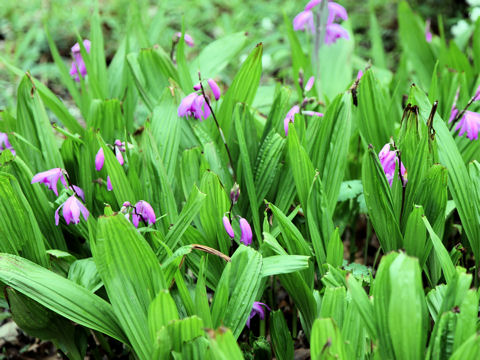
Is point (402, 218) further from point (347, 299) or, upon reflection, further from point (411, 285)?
point (411, 285)

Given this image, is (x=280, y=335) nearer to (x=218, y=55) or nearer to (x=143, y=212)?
(x=143, y=212)

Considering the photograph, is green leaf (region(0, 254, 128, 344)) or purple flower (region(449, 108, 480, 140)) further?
purple flower (region(449, 108, 480, 140))

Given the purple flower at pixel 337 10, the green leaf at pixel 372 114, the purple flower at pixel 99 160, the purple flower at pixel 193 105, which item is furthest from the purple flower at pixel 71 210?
the purple flower at pixel 337 10

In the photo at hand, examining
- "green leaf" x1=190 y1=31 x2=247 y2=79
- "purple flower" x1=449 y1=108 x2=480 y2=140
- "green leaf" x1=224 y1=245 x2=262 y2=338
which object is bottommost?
"green leaf" x1=224 y1=245 x2=262 y2=338

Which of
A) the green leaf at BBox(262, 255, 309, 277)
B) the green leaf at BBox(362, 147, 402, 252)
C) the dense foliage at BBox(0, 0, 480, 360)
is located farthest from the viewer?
the green leaf at BBox(362, 147, 402, 252)

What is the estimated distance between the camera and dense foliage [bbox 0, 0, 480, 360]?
115 cm

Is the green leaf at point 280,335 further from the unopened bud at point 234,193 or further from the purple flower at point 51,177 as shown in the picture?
the purple flower at point 51,177

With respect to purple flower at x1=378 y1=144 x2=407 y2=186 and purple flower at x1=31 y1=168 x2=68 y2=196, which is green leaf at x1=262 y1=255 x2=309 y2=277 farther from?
purple flower at x1=31 y1=168 x2=68 y2=196

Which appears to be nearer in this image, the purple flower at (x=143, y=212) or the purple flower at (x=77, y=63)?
the purple flower at (x=143, y=212)

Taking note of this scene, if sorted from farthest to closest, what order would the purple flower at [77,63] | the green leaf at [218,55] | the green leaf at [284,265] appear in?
the green leaf at [218,55], the purple flower at [77,63], the green leaf at [284,265]

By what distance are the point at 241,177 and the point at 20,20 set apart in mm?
3833

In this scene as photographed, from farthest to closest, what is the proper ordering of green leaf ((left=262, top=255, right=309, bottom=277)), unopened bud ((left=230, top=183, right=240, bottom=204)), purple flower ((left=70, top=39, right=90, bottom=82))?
purple flower ((left=70, top=39, right=90, bottom=82)) < unopened bud ((left=230, top=183, right=240, bottom=204)) < green leaf ((left=262, top=255, right=309, bottom=277))

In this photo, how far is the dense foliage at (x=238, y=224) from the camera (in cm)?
115

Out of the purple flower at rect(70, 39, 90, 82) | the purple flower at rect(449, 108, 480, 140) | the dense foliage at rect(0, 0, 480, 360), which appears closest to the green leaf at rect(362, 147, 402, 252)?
the dense foliage at rect(0, 0, 480, 360)
